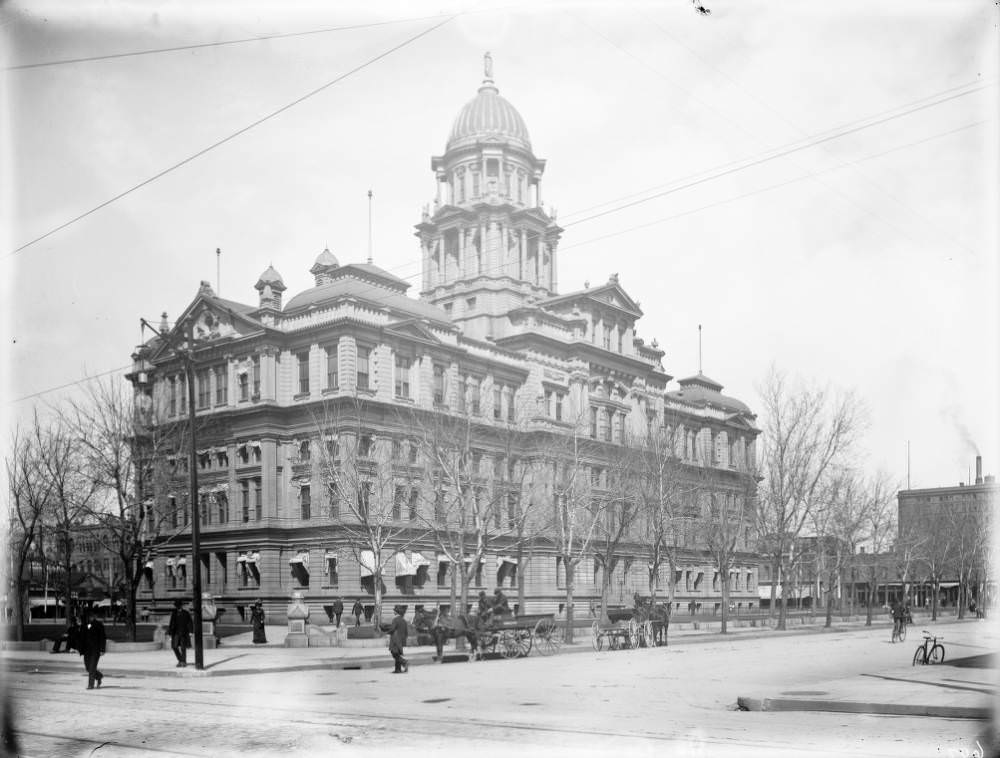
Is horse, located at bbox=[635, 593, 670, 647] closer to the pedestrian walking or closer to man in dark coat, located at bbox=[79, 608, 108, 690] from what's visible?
the pedestrian walking

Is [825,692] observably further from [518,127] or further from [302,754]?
[518,127]

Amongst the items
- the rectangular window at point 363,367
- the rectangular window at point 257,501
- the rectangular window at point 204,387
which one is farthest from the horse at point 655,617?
the rectangular window at point 204,387

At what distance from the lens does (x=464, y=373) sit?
66.6 meters

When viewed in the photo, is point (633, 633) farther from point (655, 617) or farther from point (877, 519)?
point (877, 519)

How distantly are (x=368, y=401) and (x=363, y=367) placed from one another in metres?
2.46

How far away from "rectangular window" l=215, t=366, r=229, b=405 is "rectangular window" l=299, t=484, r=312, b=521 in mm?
7385

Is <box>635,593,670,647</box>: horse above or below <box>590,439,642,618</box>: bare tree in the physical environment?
below

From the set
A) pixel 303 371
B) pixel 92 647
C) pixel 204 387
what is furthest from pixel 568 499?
pixel 92 647

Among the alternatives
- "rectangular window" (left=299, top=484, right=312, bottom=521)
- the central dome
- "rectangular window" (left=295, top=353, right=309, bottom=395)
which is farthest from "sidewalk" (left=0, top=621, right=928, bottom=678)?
the central dome

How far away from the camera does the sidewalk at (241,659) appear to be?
28.4 metres

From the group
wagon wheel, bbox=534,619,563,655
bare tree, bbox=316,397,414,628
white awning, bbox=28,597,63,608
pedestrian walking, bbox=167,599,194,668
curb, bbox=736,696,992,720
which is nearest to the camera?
curb, bbox=736,696,992,720

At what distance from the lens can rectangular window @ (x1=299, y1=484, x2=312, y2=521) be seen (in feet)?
192

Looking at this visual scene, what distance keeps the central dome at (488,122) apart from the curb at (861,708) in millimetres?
69442

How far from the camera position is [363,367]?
58.9 meters
